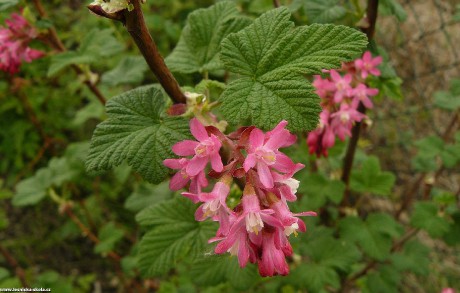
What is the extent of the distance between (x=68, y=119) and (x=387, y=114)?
2.21m

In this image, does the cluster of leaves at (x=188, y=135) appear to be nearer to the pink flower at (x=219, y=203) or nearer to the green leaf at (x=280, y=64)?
the green leaf at (x=280, y=64)

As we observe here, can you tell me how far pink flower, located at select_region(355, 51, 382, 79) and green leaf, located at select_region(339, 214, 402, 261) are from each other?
0.71 metres

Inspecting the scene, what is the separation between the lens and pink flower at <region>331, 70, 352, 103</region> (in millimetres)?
1219

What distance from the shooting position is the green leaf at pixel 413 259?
1901 millimetres

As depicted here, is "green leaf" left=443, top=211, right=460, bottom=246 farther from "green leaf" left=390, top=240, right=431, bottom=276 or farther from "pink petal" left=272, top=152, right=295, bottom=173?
"pink petal" left=272, top=152, right=295, bottom=173

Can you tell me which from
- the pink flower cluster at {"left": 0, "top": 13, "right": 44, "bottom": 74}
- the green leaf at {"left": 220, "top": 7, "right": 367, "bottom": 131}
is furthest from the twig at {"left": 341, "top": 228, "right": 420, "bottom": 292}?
the pink flower cluster at {"left": 0, "top": 13, "right": 44, "bottom": 74}

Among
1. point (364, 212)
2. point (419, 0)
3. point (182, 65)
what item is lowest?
point (364, 212)

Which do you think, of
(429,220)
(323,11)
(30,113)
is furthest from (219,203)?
(30,113)

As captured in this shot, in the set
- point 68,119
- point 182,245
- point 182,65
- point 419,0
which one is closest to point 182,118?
point 182,65

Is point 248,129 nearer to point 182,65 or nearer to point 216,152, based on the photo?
point 216,152

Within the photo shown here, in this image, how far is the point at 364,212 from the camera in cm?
291

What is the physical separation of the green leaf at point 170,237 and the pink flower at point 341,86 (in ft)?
1.70

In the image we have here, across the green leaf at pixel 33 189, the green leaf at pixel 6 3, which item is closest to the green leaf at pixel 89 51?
the green leaf at pixel 6 3

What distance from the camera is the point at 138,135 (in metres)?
0.87
